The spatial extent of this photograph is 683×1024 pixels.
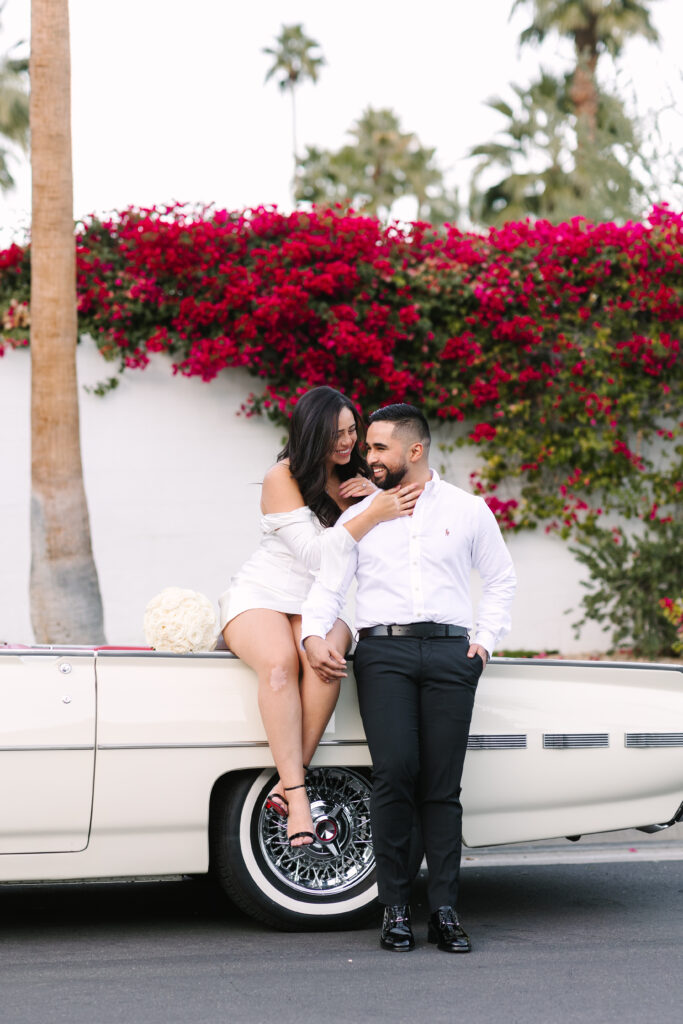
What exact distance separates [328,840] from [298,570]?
39.3 inches

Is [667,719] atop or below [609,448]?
below

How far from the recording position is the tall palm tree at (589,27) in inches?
862

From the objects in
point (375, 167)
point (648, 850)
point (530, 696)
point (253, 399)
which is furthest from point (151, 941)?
point (375, 167)

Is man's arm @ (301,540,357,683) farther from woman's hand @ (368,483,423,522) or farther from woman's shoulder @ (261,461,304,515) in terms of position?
woman's shoulder @ (261,461,304,515)

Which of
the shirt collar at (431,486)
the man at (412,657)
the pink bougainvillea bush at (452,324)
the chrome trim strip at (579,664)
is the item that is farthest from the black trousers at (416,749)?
the pink bougainvillea bush at (452,324)

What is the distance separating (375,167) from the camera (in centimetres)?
3734

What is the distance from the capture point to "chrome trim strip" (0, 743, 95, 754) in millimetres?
4117

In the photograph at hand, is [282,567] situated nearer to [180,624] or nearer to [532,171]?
[180,624]

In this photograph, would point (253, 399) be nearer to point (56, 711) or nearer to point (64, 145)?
point (64, 145)

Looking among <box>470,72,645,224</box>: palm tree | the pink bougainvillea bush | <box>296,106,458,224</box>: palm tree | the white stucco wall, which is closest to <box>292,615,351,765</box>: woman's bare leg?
the pink bougainvillea bush

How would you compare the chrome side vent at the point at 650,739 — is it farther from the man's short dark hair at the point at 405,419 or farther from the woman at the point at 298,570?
the man's short dark hair at the point at 405,419

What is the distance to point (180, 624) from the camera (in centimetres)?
445

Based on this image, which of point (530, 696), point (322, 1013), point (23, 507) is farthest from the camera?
point (23, 507)

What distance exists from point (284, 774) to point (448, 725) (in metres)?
0.59
